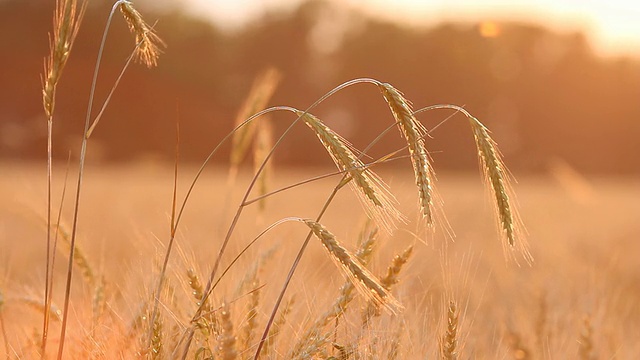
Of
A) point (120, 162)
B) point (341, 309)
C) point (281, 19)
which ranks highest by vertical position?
point (281, 19)

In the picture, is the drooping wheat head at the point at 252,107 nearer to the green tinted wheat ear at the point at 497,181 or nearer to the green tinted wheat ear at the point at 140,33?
the green tinted wheat ear at the point at 140,33

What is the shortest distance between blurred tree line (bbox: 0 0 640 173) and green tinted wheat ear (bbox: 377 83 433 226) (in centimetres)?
2202

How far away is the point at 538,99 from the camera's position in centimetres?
2794

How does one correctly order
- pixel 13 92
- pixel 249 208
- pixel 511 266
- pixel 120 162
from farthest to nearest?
pixel 120 162, pixel 13 92, pixel 249 208, pixel 511 266

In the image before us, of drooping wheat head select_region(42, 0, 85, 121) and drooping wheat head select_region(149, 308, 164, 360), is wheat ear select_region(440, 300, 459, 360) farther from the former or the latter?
drooping wheat head select_region(42, 0, 85, 121)

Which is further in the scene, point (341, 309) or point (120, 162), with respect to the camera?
point (120, 162)

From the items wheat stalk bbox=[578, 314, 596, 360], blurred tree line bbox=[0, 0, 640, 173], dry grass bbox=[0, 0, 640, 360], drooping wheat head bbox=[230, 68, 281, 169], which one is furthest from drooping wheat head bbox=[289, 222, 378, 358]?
blurred tree line bbox=[0, 0, 640, 173]

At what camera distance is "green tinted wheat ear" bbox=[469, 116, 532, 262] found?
135 cm

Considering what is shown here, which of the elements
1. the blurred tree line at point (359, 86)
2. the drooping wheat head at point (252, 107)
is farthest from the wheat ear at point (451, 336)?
the blurred tree line at point (359, 86)

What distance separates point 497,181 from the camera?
138 centimetres

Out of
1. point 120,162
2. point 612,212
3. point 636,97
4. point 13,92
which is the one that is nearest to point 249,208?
point 612,212

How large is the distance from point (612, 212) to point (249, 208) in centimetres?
651

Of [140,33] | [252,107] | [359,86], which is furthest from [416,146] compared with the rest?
[359,86]

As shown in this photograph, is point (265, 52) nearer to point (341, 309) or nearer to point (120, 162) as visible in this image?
point (120, 162)
